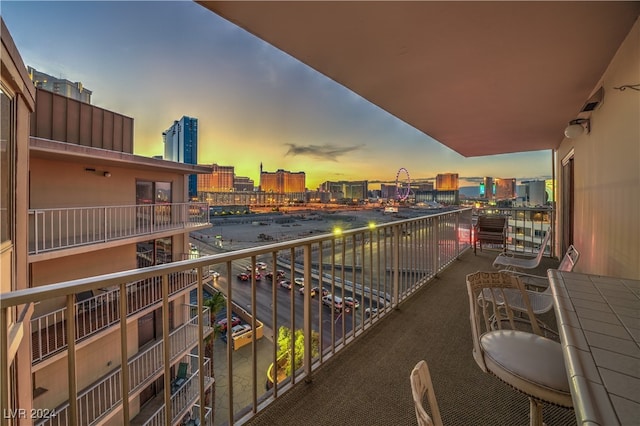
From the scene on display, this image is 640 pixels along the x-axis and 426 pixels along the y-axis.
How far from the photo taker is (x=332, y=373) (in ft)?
6.14

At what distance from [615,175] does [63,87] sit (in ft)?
29.0

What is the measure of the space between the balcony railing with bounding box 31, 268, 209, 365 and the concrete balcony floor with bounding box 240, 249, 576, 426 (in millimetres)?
2714

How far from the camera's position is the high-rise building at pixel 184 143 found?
7535mm

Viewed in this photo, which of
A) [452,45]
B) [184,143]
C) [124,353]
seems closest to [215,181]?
[184,143]

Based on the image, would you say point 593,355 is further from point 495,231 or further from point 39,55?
point 39,55

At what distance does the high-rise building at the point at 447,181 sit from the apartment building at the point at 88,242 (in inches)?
372

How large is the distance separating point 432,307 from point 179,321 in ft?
22.0

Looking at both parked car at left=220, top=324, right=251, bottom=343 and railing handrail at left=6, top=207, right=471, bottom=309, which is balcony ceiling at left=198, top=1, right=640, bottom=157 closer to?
railing handrail at left=6, top=207, right=471, bottom=309

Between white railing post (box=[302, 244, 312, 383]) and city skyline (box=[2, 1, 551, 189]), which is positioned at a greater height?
city skyline (box=[2, 1, 551, 189])

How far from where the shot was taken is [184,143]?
27.1 feet

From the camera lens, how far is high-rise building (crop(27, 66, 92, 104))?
Answer: 15.0 feet

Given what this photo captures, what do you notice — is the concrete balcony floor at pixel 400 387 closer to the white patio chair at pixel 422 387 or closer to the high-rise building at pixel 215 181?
the white patio chair at pixel 422 387

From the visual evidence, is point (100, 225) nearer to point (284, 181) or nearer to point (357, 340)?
point (357, 340)

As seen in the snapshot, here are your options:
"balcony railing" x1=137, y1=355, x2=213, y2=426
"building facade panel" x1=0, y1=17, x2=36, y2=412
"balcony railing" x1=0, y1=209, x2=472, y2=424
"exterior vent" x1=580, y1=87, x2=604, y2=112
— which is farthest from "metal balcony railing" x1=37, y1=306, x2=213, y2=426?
"exterior vent" x1=580, y1=87, x2=604, y2=112
